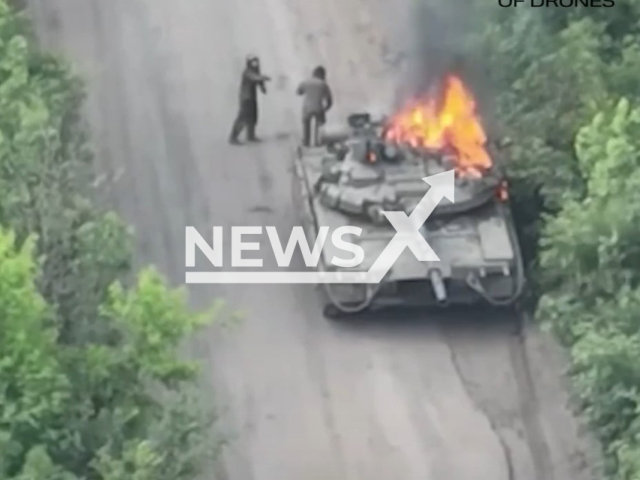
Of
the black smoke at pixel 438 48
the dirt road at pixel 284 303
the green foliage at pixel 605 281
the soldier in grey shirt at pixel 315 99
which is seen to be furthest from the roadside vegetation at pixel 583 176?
the soldier in grey shirt at pixel 315 99

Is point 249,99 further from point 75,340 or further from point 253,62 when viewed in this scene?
point 75,340

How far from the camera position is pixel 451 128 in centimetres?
1939

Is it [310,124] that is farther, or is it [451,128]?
[310,124]

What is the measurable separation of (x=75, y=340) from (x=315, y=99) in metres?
7.70

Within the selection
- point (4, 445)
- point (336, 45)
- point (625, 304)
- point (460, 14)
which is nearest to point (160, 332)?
point (4, 445)

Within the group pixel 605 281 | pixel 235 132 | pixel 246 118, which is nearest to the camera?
pixel 605 281

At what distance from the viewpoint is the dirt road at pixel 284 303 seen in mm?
17141

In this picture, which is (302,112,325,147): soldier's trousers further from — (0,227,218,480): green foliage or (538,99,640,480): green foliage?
(0,227,218,480): green foliage

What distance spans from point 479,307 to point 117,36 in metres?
7.37

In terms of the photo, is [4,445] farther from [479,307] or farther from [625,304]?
[479,307]

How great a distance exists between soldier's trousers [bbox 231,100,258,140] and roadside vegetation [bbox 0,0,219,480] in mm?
6065

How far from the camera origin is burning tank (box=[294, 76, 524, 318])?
1800 cm

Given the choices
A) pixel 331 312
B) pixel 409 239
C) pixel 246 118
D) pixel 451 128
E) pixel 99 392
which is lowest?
pixel 99 392

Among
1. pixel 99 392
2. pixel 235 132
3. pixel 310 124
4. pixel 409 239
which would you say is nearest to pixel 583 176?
pixel 409 239
